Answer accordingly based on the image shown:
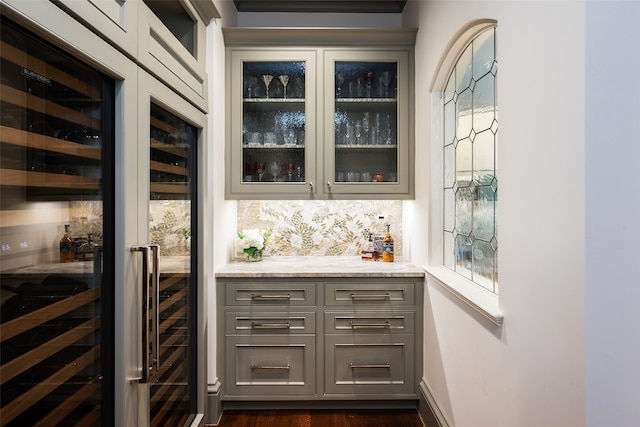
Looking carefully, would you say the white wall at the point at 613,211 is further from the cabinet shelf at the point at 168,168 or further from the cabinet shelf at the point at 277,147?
the cabinet shelf at the point at 277,147

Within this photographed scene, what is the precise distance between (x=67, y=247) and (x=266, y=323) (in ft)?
5.28

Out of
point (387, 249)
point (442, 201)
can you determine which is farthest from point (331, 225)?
point (442, 201)

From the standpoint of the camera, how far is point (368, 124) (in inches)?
115

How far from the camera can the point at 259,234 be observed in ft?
9.66

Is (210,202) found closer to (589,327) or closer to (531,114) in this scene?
(531,114)

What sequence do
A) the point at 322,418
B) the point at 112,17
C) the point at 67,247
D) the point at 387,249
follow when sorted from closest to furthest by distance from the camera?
the point at 67,247, the point at 112,17, the point at 322,418, the point at 387,249

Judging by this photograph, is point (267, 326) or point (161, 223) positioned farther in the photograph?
point (267, 326)

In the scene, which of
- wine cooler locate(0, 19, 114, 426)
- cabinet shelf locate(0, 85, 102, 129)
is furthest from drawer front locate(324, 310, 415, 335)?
cabinet shelf locate(0, 85, 102, 129)

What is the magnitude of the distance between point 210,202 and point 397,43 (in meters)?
1.66

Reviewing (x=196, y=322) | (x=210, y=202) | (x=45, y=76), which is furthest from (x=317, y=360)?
(x=45, y=76)

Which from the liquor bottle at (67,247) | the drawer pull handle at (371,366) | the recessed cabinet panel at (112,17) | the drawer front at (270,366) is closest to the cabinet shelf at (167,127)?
the recessed cabinet panel at (112,17)

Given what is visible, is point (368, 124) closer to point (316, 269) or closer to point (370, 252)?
point (370, 252)

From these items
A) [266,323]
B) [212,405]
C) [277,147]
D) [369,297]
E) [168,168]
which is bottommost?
[212,405]

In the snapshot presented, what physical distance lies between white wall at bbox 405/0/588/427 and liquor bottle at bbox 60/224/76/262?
53.0 inches
